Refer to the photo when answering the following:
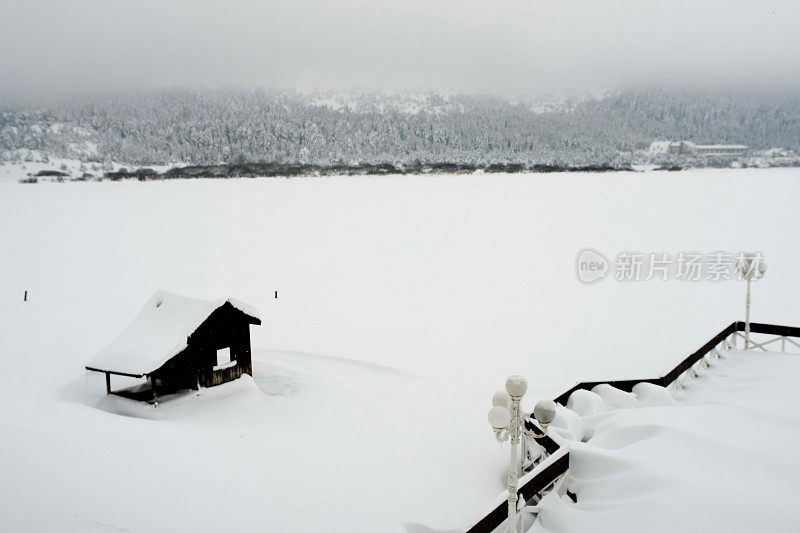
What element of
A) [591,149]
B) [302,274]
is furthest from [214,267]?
[591,149]

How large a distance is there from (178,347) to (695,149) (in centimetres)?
13333

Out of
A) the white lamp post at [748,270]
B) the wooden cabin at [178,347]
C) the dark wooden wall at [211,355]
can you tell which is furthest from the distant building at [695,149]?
the wooden cabin at [178,347]

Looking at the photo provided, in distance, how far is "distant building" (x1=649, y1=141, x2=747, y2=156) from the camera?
389 feet

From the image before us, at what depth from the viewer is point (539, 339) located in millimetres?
19000

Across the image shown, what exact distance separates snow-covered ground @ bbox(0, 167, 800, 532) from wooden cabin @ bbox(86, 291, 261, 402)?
1.72 feet

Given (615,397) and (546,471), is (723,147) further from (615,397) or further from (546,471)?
(546,471)

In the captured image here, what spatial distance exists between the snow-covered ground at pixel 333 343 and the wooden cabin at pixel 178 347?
52 cm

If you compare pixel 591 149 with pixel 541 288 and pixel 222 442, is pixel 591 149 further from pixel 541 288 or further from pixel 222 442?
pixel 222 442

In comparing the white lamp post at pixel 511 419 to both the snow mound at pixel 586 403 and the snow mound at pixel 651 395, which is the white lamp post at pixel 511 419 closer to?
the snow mound at pixel 586 403

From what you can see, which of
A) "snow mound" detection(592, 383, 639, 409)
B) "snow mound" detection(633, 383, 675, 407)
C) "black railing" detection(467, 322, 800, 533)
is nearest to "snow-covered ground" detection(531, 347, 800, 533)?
"black railing" detection(467, 322, 800, 533)

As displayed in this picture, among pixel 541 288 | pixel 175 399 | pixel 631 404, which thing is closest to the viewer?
pixel 631 404

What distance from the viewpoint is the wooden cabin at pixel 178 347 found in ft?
41.3

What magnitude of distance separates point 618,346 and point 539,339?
259cm

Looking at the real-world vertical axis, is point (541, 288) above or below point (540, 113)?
below
